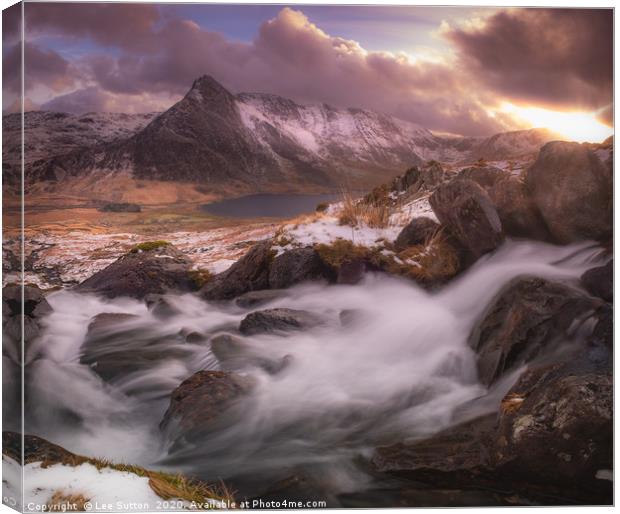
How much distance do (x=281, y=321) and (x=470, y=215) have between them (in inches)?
81.5

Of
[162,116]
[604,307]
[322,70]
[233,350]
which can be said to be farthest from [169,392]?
[604,307]

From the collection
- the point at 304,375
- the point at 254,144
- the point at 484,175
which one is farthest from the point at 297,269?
the point at 484,175

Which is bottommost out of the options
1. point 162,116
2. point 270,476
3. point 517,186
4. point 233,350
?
point 270,476

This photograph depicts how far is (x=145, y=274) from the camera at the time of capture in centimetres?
662

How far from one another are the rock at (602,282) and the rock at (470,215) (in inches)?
34.2

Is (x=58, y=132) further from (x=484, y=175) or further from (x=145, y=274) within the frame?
(x=484, y=175)

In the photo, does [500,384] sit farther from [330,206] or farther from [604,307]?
[330,206]

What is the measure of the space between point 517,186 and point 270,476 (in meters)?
3.52

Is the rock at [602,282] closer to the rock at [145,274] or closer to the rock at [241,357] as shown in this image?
the rock at [241,357]

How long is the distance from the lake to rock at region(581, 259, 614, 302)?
8.00ft

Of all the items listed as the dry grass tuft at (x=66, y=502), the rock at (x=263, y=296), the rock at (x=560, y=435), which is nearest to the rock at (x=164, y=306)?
the rock at (x=263, y=296)

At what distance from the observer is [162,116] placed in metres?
6.73

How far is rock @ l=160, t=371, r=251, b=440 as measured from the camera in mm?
6172

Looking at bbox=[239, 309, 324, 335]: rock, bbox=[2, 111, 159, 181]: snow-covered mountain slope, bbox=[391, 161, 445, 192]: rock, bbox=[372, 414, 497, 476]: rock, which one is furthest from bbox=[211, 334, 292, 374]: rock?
bbox=[2, 111, 159, 181]: snow-covered mountain slope
